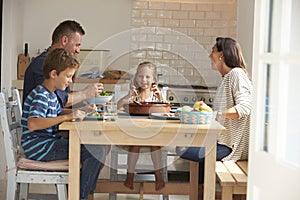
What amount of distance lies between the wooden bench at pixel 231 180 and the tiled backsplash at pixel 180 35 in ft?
8.13

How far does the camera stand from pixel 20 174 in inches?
140

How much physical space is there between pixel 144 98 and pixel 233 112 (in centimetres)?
77

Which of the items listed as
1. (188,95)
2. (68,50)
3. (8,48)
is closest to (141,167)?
(68,50)

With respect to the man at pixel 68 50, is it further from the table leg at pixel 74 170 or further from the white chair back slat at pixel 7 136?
the table leg at pixel 74 170

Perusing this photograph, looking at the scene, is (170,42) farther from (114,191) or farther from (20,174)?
(20,174)

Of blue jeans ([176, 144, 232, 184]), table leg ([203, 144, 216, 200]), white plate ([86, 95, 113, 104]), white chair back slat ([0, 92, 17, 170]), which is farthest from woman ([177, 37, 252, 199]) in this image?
white chair back slat ([0, 92, 17, 170])

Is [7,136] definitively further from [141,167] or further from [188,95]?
[188,95]

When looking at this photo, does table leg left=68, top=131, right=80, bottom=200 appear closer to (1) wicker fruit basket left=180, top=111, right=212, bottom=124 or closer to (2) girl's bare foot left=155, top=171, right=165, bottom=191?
(1) wicker fruit basket left=180, top=111, right=212, bottom=124

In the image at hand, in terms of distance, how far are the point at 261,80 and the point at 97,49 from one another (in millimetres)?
3748

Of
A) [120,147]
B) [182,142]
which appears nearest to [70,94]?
[120,147]

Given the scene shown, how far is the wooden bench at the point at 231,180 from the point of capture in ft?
11.5

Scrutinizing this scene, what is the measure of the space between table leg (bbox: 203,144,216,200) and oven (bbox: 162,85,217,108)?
2422 millimetres

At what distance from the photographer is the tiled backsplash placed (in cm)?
619

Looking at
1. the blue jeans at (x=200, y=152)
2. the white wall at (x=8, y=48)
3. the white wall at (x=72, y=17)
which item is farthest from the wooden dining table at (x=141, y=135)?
the white wall at (x=72, y=17)
